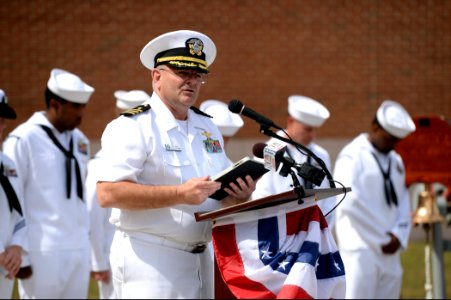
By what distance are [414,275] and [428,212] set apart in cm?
328

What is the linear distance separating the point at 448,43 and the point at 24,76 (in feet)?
22.2

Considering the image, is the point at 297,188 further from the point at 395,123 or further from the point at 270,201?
the point at 395,123

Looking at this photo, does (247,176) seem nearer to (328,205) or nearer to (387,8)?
(328,205)

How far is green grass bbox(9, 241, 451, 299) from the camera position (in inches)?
438

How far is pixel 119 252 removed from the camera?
4.90m

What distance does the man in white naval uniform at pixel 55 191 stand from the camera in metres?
7.75

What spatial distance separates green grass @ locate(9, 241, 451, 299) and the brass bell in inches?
51.2

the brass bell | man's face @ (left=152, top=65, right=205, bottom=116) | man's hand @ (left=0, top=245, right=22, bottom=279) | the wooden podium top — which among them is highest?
man's face @ (left=152, top=65, right=205, bottom=116)

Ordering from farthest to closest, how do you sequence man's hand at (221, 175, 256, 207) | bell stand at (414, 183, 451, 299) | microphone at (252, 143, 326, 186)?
1. bell stand at (414, 183, 451, 299)
2. man's hand at (221, 175, 256, 207)
3. microphone at (252, 143, 326, 186)

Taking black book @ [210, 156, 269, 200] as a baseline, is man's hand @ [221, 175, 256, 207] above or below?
below

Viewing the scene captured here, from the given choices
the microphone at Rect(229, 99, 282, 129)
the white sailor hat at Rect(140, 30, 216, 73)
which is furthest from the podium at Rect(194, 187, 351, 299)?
the white sailor hat at Rect(140, 30, 216, 73)

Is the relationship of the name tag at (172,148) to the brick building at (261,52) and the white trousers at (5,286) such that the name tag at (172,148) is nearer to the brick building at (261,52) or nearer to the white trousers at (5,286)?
the white trousers at (5,286)

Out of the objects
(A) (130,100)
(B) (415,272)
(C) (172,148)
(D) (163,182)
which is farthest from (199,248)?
(B) (415,272)

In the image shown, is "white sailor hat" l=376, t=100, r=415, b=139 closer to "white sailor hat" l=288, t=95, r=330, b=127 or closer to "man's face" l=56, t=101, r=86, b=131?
"white sailor hat" l=288, t=95, r=330, b=127
